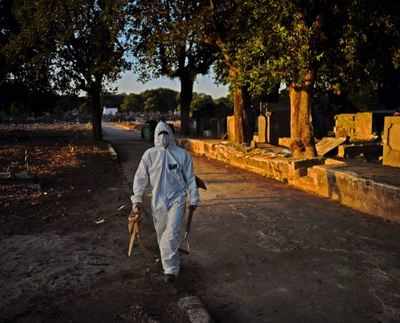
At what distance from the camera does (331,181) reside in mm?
8789

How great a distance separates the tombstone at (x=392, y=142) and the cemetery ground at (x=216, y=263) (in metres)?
2.59

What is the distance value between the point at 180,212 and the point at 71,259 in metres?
1.75

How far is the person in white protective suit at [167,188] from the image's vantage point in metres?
4.48

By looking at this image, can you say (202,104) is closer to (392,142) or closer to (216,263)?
(392,142)

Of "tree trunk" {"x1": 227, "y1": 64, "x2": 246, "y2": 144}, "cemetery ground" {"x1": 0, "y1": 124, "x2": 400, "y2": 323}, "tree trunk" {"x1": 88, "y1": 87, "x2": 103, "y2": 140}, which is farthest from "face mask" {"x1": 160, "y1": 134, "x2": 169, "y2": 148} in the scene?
"tree trunk" {"x1": 88, "y1": 87, "x2": 103, "y2": 140}

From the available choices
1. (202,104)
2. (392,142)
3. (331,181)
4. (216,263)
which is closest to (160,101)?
(202,104)

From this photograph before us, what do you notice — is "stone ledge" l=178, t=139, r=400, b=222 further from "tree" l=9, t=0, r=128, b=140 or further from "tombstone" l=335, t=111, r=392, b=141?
"tree" l=9, t=0, r=128, b=140

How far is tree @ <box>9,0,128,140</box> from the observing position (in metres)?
19.3

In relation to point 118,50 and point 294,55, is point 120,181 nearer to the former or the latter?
point 294,55

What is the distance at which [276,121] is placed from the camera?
60.0 ft

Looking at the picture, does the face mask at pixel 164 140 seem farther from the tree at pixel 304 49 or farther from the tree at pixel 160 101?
the tree at pixel 160 101

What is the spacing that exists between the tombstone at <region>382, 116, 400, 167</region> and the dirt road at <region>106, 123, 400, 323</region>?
287 centimetres

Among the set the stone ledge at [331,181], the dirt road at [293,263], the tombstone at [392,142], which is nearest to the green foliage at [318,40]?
the tombstone at [392,142]

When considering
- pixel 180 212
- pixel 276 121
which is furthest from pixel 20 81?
pixel 180 212
